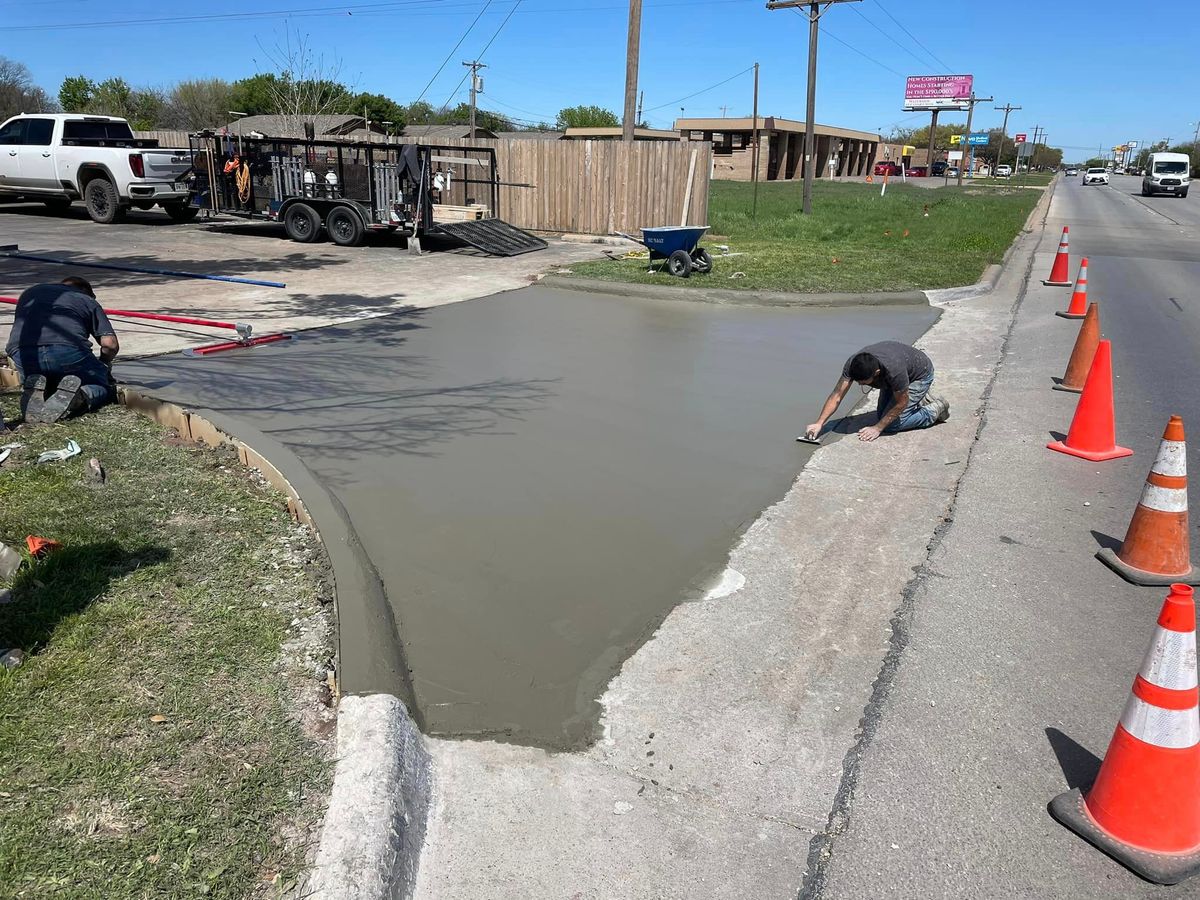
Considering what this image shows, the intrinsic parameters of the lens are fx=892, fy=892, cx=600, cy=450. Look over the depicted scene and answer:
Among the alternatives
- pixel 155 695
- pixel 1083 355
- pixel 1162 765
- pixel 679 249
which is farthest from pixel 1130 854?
pixel 679 249

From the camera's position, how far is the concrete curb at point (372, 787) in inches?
99.3

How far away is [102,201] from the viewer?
1986cm

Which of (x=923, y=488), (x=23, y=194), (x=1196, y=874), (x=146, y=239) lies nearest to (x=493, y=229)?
(x=146, y=239)

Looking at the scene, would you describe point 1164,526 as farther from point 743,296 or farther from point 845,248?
point 845,248

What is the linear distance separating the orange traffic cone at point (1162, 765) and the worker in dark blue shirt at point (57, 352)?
6.55m

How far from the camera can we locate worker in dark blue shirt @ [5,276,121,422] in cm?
634

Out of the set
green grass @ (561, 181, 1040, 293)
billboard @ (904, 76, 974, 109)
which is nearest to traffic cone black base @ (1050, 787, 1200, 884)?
green grass @ (561, 181, 1040, 293)

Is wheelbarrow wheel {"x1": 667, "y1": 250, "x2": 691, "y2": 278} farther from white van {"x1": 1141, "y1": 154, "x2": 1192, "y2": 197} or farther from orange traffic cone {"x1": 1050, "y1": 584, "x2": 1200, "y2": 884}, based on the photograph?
white van {"x1": 1141, "y1": 154, "x2": 1192, "y2": 197}

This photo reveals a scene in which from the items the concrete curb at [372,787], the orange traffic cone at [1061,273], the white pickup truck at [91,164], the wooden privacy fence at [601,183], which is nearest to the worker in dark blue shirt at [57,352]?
the concrete curb at [372,787]

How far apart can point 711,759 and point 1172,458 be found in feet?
9.75

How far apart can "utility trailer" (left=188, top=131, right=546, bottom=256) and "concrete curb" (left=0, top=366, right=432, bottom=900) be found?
13.3 m

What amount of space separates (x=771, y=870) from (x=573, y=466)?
3606 millimetres

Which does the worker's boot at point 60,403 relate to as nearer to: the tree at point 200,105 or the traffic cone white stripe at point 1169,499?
the traffic cone white stripe at point 1169,499

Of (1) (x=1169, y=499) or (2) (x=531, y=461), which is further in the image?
(2) (x=531, y=461)
